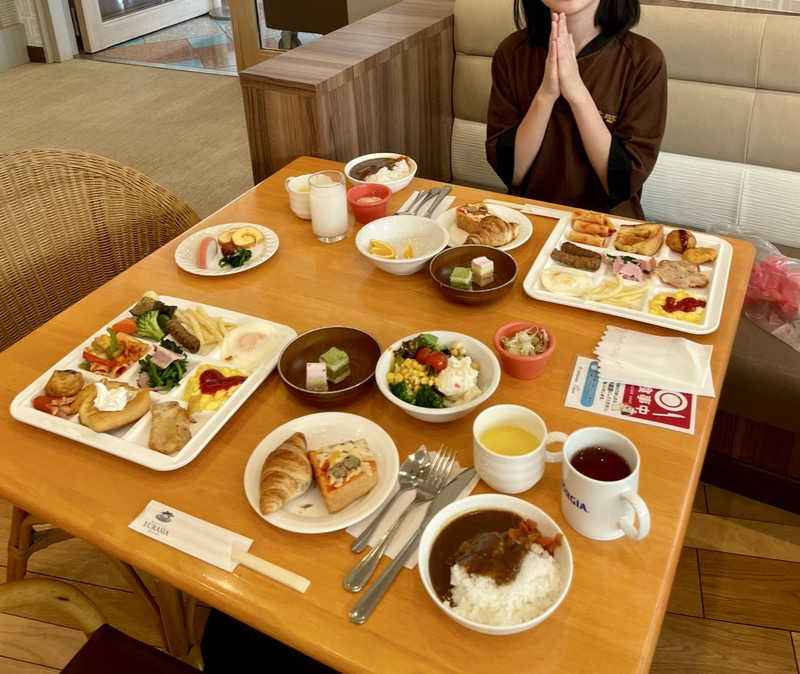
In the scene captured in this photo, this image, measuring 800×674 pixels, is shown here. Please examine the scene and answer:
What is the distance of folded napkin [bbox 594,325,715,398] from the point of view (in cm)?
114

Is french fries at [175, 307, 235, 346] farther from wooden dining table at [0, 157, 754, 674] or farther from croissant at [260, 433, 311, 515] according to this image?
croissant at [260, 433, 311, 515]

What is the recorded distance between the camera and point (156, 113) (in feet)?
15.3

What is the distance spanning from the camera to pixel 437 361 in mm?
1129

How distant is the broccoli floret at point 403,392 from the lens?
109 centimetres

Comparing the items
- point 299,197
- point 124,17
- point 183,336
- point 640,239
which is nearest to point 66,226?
point 299,197

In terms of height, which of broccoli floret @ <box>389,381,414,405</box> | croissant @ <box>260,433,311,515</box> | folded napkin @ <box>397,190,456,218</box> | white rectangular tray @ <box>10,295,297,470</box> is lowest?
white rectangular tray @ <box>10,295,297,470</box>

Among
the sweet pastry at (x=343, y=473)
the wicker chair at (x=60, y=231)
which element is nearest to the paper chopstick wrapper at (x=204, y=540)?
the sweet pastry at (x=343, y=473)

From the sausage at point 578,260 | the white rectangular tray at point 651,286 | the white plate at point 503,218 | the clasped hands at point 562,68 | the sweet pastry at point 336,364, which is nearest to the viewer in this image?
the sweet pastry at point 336,364

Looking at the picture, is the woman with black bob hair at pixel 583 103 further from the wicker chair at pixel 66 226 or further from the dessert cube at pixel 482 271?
the wicker chair at pixel 66 226

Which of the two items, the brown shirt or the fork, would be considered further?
the brown shirt

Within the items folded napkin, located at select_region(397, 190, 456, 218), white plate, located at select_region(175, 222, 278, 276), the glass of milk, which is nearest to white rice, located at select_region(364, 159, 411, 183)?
folded napkin, located at select_region(397, 190, 456, 218)

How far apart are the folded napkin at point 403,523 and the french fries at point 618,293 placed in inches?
20.1

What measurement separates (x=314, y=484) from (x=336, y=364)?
22 cm

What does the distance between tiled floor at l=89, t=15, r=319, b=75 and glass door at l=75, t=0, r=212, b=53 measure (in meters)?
0.06
